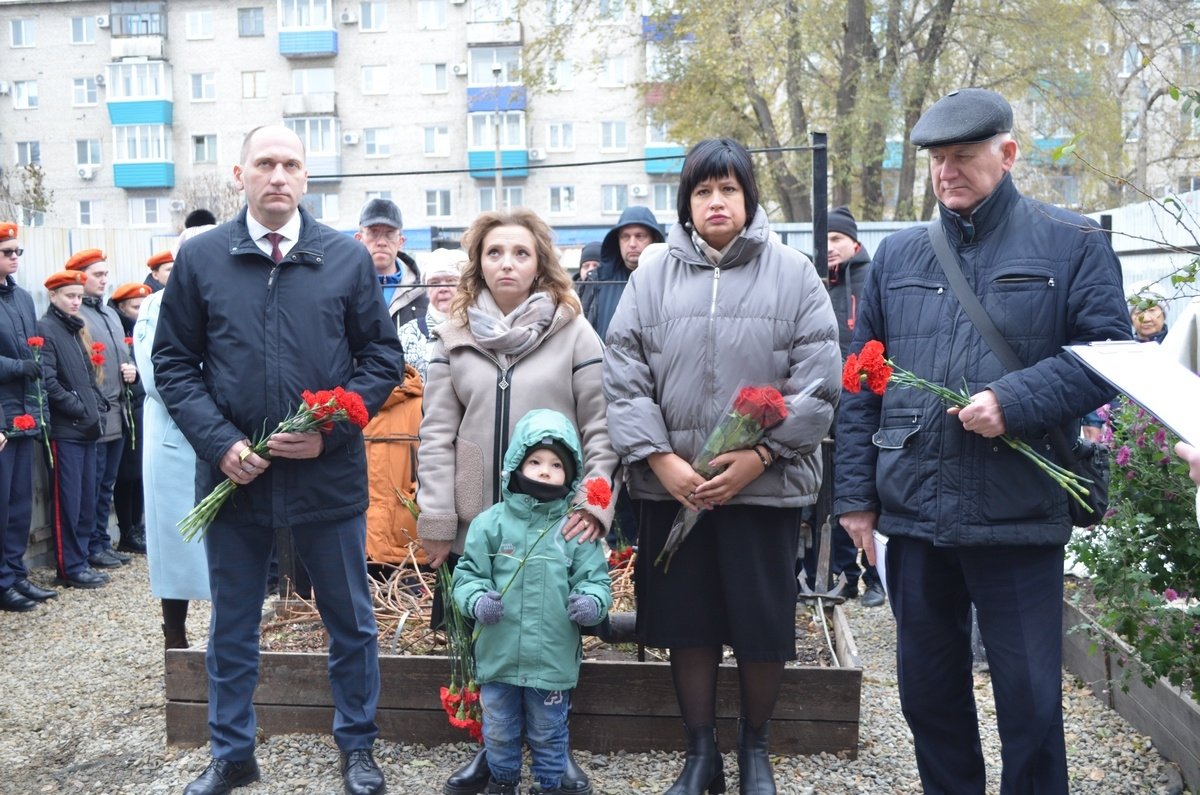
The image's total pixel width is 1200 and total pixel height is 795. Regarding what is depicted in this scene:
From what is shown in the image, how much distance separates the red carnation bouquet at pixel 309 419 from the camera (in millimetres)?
3660

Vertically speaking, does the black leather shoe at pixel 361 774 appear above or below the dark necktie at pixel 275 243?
below

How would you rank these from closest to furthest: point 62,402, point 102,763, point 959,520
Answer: point 959,520 < point 102,763 < point 62,402

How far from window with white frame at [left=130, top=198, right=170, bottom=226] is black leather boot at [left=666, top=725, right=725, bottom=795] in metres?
43.9

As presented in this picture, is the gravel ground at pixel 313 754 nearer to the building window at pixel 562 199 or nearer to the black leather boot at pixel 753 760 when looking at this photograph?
the black leather boot at pixel 753 760

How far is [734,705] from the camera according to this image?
4.26m

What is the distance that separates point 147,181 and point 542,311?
4322 centimetres

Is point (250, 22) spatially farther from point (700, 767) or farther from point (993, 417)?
point (993, 417)

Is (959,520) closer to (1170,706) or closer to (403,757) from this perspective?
(1170,706)

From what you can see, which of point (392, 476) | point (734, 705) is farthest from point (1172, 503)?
point (392, 476)

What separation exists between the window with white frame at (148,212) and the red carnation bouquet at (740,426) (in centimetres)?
4397

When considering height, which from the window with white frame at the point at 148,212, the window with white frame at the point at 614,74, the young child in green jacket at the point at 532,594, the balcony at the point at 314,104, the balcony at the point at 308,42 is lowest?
the young child in green jacket at the point at 532,594

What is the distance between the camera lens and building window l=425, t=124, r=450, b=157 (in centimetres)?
4191

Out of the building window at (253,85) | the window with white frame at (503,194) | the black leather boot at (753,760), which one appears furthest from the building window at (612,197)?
the black leather boot at (753,760)

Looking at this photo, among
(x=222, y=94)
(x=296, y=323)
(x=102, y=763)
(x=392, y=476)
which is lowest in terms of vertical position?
(x=102, y=763)
